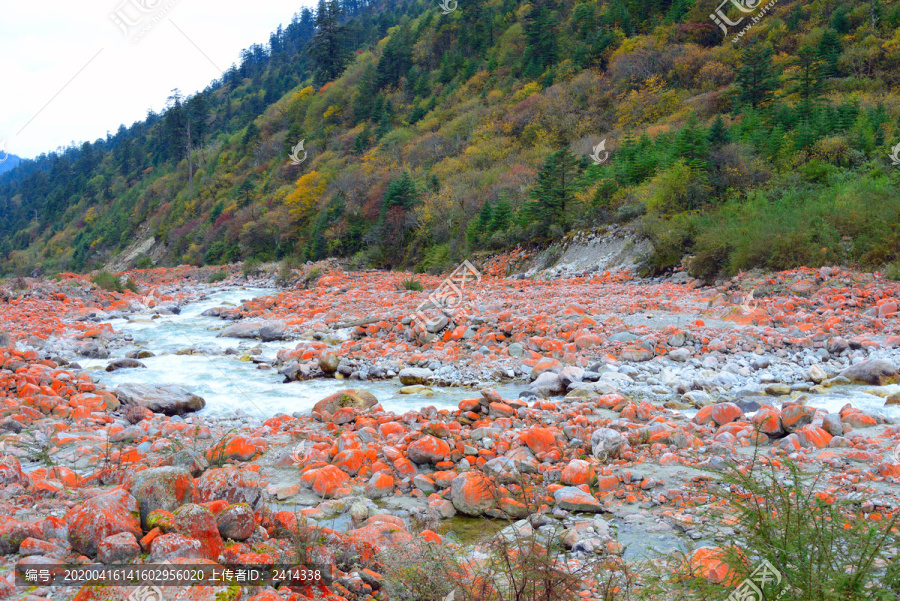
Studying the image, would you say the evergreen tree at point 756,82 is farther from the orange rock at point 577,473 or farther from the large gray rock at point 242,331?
the orange rock at point 577,473

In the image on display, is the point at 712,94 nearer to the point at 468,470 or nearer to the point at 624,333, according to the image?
the point at 624,333

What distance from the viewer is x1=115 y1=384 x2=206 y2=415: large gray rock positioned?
6.56m

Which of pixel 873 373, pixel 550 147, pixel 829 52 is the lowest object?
pixel 873 373

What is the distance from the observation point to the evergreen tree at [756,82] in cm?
2120

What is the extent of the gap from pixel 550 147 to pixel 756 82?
8.68m

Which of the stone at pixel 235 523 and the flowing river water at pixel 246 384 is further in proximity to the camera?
the flowing river water at pixel 246 384

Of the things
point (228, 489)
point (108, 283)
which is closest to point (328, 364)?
point (228, 489)

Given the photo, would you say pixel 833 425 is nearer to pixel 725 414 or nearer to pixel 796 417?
pixel 796 417

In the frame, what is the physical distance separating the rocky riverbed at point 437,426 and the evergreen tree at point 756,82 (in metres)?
14.0

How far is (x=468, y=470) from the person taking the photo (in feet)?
14.4

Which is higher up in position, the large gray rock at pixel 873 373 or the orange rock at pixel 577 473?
the orange rock at pixel 577 473

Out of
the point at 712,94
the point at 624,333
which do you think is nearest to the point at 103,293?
the point at 624,333

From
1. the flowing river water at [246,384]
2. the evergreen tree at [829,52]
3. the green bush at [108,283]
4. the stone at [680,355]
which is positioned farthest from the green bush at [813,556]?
the evergreen tree at [829,52]

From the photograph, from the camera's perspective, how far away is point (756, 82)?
21406 millimetres
